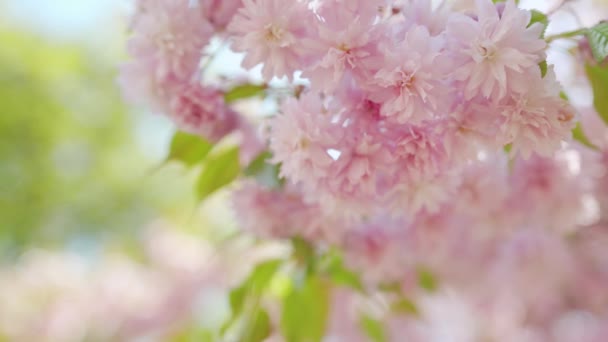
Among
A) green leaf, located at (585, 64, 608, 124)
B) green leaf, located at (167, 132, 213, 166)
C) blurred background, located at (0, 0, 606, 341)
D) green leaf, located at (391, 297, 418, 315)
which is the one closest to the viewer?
green leaf, located at (585, 64, 608, 124)

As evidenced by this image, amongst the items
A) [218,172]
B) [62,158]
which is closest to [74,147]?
[62,158]

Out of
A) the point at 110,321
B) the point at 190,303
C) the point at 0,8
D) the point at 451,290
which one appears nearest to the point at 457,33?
the point at 451,290

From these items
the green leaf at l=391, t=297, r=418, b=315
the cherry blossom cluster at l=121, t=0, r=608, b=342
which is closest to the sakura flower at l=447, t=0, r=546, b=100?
the cherry blossom cluster at l=121, t=0, r=608, b=342

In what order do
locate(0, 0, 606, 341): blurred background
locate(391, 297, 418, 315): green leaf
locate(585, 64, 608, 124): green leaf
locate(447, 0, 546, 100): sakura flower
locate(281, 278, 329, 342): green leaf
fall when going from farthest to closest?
1. locate(0, 0, 606, 341): blurred background
2. locate(391, 297, 418, 315): green leaf
3. locate(281, 278, 329, 342): green leaf
4. locate(585, 64, 608, 124): green leaf
5. locate(447, 0, 546, 100): sakura flower

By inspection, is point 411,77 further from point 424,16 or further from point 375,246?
point 375,246

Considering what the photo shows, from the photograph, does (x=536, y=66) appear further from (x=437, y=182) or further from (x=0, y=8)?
(x=0, y=8)

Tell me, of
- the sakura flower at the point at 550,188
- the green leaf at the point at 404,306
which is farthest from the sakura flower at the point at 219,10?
the green leaf at the point at 404,306

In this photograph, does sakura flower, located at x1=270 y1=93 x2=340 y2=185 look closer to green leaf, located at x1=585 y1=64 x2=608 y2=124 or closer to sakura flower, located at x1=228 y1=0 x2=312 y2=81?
sakura flower, located at x1=228 y1=0 x2=312 y2=81

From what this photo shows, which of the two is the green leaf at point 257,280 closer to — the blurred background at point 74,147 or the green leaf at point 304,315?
the green leaf at point 304,315
